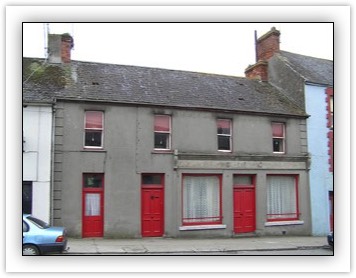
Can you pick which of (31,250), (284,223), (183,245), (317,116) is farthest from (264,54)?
(31,250)

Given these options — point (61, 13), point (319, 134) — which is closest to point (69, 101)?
point (61, 13)

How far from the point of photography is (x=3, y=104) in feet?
29.9

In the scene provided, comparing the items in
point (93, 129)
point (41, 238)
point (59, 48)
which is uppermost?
point (59, 48)

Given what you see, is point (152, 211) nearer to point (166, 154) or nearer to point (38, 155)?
point (166, 154)

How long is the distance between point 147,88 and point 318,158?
7.80 meters

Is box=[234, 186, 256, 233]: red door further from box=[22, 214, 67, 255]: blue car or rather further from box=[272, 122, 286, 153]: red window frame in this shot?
box=[22, 214, 67, 255]: blue car

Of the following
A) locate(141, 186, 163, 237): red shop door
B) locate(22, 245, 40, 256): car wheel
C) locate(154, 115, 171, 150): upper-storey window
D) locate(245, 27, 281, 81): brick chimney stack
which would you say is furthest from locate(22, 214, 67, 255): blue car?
locate(245, 27, 281, 81): brick chimney stack

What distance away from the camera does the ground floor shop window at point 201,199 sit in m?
16.7

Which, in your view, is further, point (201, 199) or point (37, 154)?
point (201, 199)

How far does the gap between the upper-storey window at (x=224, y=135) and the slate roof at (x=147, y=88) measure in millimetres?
611

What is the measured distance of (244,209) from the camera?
57.0 ft

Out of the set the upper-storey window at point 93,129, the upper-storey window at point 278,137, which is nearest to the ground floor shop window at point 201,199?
the upper-storey window at point 278,137

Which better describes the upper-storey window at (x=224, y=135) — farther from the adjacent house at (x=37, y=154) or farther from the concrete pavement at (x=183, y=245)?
the adjacent house at (x=37, y=154)

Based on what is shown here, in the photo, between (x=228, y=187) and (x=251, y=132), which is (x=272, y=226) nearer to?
(x=228, y=187)
